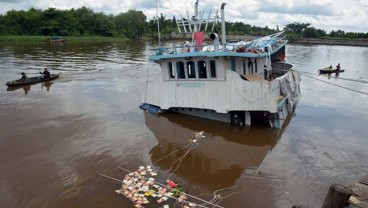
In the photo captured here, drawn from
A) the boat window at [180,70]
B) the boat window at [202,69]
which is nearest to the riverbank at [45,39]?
the boat window at [180,70]

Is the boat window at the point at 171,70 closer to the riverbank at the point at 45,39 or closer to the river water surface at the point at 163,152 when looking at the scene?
the river water surface at the point at 163,152

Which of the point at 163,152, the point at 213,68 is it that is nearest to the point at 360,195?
the point at 163,152

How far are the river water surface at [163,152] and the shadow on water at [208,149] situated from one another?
0.15ft

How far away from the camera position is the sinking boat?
1568cm

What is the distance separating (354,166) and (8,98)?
73.7 ft

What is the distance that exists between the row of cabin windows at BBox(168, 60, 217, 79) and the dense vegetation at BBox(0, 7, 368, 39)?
7637 centimetres

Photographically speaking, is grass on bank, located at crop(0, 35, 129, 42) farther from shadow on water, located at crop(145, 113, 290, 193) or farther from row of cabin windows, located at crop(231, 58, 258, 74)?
row of cabin windows, located at crop(231, 58, 258, 74)

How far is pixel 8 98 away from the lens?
23109mm

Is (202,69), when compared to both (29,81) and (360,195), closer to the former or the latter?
(360,195)

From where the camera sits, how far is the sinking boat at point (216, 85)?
15.7 meters

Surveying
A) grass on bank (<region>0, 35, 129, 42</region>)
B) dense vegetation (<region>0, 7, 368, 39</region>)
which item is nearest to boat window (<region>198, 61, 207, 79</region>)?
grass on bank (<region>0, 35, 129, 42</region>)

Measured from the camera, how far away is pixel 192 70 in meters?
17.0

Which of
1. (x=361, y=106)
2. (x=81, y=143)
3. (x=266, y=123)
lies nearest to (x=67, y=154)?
(x=81, y=143)

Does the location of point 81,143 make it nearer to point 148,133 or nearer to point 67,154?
point 67,154
